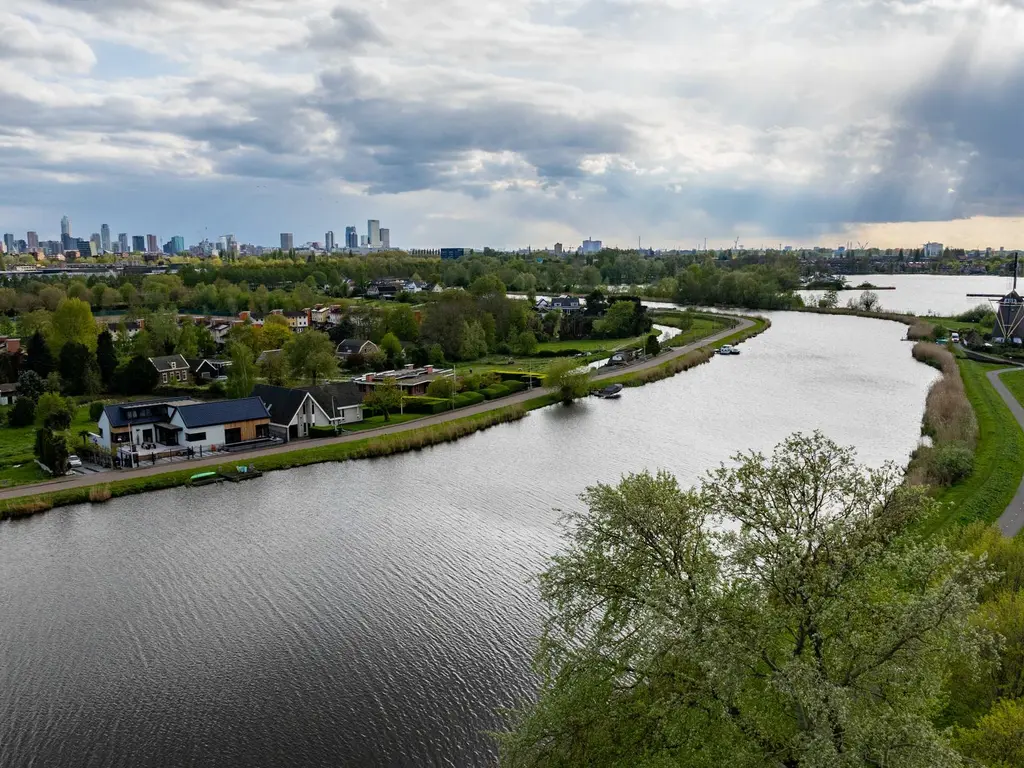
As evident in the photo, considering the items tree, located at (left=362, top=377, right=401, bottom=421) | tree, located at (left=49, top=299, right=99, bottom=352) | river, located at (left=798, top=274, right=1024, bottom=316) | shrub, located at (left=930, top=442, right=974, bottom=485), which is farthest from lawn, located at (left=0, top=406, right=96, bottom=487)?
river, located at (left=798, top=274, right=1024, bottom=316)

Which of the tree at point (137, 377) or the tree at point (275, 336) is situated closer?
the tree at point (137, 377)

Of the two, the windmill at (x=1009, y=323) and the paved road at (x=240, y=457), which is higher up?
the windmill at (x=1009, y=323)

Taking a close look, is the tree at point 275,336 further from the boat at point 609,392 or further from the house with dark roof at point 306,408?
the boat at point 609,392

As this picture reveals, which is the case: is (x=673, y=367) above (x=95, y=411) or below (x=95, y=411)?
below

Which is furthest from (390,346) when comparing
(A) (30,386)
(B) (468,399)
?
(A) (30,386)

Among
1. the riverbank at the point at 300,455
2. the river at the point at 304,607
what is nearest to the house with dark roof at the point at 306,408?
the riverbank at the point at 300,455

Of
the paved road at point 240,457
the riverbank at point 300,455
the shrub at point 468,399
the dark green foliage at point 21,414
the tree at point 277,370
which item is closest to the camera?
the riverbank at point 300,455

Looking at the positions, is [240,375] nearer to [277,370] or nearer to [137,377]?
[277,370]
